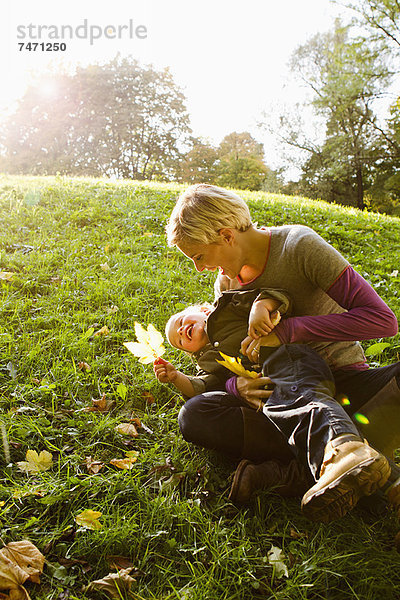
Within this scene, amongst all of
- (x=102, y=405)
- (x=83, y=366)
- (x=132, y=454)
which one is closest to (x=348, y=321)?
(x=132, y=454)

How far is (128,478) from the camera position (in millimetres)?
1755

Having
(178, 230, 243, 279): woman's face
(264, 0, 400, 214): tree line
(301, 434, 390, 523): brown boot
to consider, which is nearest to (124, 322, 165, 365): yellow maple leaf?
(178, 230, 243, 279): woman's face

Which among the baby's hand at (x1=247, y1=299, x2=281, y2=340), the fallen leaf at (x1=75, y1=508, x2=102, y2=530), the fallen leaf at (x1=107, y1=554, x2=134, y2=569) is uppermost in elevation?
the baby's hand at (x1=247, y1=299, x2=281, y2=340)

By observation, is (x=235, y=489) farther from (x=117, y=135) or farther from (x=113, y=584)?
(x=117, y=135)

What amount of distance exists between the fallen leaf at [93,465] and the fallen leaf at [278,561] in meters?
0.84

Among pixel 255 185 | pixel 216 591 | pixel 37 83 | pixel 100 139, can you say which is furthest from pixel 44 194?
→ pixel 37 83

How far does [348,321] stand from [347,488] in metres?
0.71

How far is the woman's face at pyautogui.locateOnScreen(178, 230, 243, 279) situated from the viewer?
76.6 inches

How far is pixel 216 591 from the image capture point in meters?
1.28

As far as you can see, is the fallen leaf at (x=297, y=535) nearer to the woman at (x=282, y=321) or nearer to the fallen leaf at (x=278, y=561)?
the fallen leaf at (x=278, y=561)

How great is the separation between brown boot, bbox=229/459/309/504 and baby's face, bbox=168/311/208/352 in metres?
0.78

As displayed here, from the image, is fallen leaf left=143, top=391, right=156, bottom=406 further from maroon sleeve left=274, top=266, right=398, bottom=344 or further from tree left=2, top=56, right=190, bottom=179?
tree left=2, top=56, right=190, bottom=179

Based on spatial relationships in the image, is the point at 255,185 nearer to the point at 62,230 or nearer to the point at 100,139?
the point at 100,139

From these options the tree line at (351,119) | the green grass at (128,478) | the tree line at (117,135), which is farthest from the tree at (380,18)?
the green grass at (128,478)
